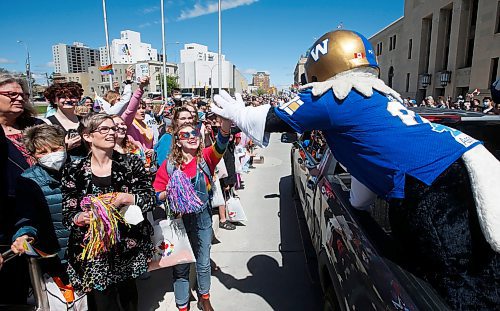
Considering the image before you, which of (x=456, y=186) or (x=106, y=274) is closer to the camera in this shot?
(x=456, y=186)

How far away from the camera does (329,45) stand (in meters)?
1.59

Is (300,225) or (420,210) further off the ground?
(420,210)

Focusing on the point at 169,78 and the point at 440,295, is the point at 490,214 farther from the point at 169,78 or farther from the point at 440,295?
the point at 169,78

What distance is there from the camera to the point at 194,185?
2.50 m

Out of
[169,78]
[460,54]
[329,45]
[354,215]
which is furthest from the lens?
[169,78]

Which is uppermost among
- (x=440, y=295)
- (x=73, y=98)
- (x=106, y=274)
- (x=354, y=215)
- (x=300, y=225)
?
(x=73, y=98)

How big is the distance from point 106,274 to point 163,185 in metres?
0.79

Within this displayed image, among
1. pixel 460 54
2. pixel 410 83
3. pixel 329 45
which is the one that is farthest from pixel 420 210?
pixel 410 83

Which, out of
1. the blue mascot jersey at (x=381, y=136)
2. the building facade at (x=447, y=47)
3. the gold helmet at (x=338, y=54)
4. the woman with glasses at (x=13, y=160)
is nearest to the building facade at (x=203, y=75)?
the building facade at (x=447, y=47)

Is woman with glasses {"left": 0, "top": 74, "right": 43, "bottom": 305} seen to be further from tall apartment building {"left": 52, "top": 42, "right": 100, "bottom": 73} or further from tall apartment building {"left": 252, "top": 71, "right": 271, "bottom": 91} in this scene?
tall apartment building {"left": 252, "top": 71, "right": 271, "bottom": 91}

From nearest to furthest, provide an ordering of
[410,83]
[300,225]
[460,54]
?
[300,225] → [460,54] → [410,83]

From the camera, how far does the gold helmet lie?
1556 millimetres

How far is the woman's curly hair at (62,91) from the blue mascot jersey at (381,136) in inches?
112

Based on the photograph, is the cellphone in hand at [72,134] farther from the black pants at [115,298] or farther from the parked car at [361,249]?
the parked car at [361,249]
